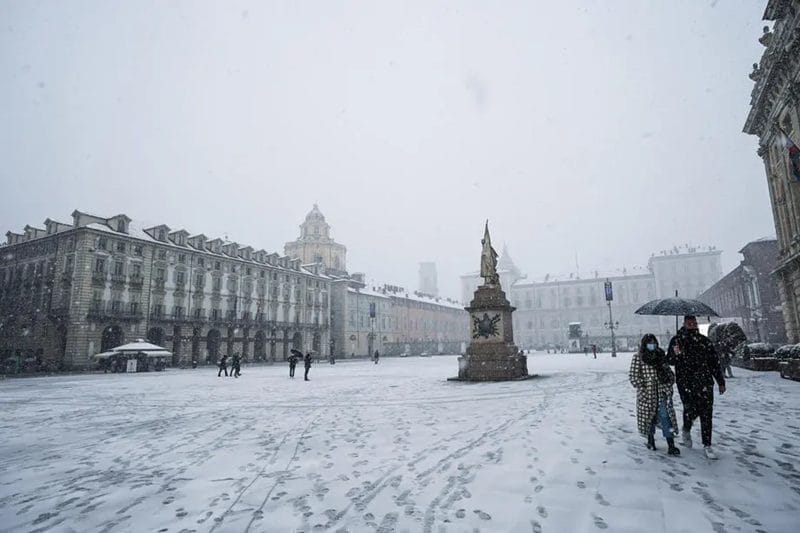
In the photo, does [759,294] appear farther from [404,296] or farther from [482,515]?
[482,515]

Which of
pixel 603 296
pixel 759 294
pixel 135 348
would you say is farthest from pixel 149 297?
pixel 603 296

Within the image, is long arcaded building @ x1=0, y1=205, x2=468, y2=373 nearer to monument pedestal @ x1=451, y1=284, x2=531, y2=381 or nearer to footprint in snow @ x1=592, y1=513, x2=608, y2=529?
monument pedestal @ x1=451, y1=284, x2=531, y2=381

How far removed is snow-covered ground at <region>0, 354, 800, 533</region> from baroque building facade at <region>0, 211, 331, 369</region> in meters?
31.3

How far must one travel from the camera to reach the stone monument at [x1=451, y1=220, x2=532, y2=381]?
17750mm

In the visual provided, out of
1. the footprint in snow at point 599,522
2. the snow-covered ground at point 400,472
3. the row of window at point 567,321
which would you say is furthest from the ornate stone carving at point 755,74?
the row of window at point 567,321

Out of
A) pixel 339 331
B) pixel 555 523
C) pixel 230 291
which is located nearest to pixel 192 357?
pixel 230 291

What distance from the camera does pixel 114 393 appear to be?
16750mm

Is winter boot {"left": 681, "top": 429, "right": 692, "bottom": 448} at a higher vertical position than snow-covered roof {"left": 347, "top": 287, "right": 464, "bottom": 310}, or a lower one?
lower

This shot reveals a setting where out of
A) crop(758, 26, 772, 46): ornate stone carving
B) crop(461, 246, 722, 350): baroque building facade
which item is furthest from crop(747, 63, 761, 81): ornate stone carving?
crop(461, 246, 722, 350): baroque building facade

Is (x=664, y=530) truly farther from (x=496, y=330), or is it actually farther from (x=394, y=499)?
(x=496, y=330)

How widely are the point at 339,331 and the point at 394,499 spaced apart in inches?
2403

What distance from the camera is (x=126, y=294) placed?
128ft

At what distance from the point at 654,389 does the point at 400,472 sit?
3.59m

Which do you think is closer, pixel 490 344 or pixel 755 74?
pixel 490 344
